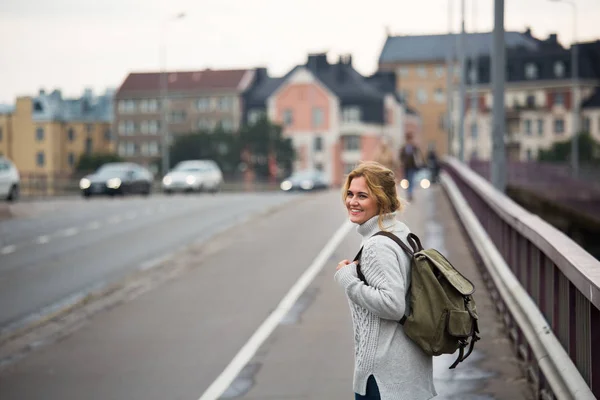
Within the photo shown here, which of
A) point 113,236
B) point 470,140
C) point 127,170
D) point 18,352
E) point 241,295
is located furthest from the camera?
point 470,140

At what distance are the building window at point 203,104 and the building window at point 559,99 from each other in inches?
1654

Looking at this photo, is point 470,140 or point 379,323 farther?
point 470,140

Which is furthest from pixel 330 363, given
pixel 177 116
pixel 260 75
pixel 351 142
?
pixel 177 116

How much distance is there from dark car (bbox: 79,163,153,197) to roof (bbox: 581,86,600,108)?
3130 inches

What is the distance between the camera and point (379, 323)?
4895mm

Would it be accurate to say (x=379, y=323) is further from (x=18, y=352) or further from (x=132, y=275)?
(x=132, y=275)

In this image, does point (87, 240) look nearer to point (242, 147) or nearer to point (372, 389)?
point (372, 389)

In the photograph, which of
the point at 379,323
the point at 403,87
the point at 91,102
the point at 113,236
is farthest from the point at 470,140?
the point at 379,323

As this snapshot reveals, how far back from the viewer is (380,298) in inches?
186

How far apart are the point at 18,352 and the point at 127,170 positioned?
39.5 metres

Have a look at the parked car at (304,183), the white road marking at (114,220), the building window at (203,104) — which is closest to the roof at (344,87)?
the building window at (203,104)

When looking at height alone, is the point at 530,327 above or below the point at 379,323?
below

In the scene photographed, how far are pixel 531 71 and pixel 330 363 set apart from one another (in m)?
121

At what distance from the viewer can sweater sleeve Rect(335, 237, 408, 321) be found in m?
4.72
